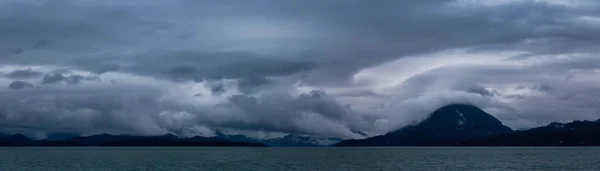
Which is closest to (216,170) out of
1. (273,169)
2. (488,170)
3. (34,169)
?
(273,169)

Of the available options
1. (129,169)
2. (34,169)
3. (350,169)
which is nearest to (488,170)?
(350,169)

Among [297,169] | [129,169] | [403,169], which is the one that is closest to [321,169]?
[297,169]

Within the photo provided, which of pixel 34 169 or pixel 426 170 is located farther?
pixel 34 169

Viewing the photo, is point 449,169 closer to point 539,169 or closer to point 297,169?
point 539,169

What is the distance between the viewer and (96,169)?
6496 inches

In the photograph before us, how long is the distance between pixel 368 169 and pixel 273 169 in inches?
988

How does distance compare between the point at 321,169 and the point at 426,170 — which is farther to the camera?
the point at 321,169

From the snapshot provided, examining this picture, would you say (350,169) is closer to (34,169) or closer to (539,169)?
(539,169)

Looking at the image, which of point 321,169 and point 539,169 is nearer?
point 539,169

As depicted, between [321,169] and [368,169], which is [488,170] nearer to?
[368,169]

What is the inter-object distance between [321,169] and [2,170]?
8405 cm

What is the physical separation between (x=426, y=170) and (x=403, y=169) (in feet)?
21.1

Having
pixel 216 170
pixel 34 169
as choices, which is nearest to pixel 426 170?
pixel 216 170

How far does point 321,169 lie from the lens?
16838 cm
